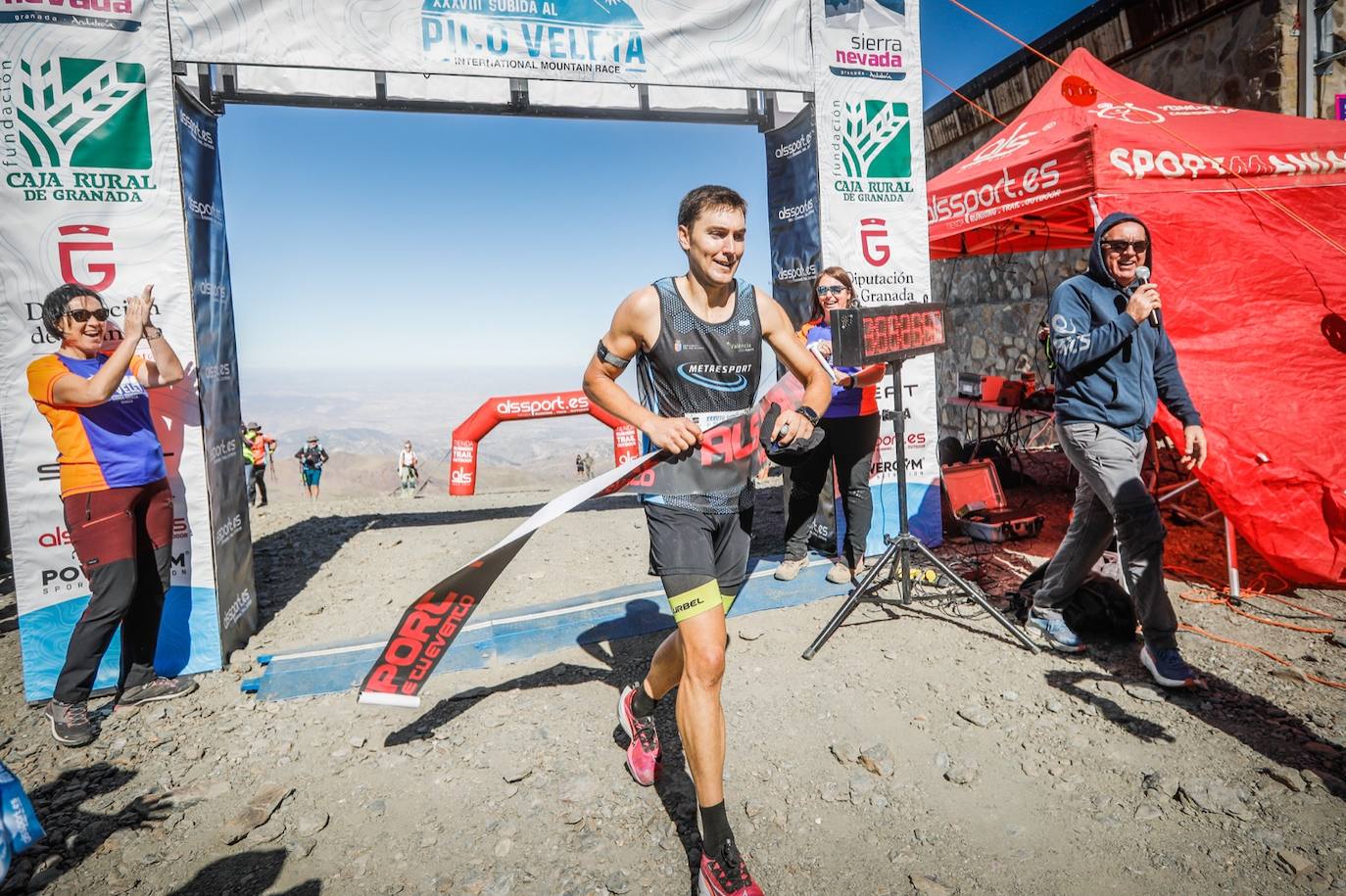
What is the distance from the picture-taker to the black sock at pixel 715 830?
229cm

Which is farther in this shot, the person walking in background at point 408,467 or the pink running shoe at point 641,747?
the person walking in background at point 408,467

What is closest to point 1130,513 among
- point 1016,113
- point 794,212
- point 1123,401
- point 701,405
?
point 1123,401

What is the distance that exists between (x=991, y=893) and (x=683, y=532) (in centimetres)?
160

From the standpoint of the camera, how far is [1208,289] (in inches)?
204

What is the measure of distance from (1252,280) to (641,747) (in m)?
5.66

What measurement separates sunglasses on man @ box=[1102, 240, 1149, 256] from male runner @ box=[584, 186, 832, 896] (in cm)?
201

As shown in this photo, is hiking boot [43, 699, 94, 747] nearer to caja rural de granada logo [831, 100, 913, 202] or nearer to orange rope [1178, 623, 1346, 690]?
caja rural de granada logo [831, 100, 913, 202]

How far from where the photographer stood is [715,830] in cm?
230

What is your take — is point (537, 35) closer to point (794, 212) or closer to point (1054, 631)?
point (794, 212)

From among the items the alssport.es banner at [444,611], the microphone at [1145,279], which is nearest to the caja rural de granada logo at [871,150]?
the microphone at [1145,279]

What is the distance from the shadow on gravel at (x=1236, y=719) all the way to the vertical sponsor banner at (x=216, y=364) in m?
5.30

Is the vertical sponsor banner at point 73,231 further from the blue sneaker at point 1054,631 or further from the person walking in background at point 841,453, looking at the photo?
the blue sneaker at point 1054,631

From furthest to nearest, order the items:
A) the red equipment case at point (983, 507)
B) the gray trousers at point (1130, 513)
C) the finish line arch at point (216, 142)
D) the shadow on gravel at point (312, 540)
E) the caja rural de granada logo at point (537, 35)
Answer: the red equipment case at point (983, 507) < the shadow on gravel at point (312, 540) < the caja rural de granada logo at point (537, 35) < the finish line arch at point (216, 142) < the gray trousers at point (1130, 513)

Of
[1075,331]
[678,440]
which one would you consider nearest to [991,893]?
[678,440]
